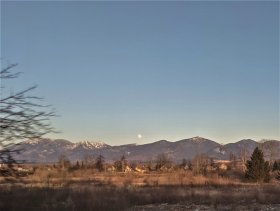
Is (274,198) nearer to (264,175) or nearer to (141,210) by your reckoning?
(141,210)

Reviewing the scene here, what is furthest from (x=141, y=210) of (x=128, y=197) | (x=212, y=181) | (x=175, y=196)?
(x=212, y=181)

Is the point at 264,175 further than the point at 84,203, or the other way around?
the point at 264,175

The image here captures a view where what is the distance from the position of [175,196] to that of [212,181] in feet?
70.4

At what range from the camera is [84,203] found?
26.0 m

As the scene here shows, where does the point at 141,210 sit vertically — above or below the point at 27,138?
below

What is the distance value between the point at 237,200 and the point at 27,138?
24.0 m

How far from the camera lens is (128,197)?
32.4m

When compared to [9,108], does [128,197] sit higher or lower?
lower

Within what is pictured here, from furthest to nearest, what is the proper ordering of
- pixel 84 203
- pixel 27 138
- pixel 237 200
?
pixel 237 200 < pixel 84 203 < pixel 27 138

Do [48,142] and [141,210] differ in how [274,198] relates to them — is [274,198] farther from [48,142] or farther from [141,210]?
[48,142]

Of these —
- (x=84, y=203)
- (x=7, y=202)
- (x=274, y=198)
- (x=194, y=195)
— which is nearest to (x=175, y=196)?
(x=194, y=195)

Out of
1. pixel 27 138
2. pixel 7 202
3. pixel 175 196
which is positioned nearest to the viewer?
pixel 27 138

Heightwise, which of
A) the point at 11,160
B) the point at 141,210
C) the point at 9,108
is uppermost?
the point at 9,108

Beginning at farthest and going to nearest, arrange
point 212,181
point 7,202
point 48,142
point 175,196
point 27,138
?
point 212,181 < point 175,196 < point 7,202 < point 48,142 < point 27,138
